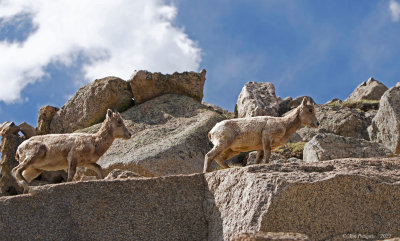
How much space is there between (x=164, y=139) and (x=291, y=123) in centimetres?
496

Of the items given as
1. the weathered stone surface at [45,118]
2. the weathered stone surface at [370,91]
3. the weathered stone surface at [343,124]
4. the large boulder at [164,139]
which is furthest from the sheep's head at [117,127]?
the weathered stone surface at [370,91]

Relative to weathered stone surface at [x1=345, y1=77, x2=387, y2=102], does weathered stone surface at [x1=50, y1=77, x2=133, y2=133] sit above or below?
below

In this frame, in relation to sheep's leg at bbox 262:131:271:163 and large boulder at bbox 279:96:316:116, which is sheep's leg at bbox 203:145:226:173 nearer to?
sheep's leg at bbox 262:131:271:163

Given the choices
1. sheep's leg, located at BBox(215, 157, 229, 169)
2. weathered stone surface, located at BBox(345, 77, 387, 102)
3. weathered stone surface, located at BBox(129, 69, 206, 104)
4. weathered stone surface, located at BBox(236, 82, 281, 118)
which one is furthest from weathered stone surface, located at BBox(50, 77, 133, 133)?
weathered stone surface, located at BBox(345, 77, 387, 102)

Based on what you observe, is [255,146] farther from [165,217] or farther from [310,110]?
[165,217]

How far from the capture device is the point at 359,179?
859 cm

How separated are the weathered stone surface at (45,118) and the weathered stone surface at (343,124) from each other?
855 centimetres

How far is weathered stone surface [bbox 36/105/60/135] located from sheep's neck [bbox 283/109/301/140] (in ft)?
31.2

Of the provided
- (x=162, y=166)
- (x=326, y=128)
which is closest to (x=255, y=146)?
(x=162, y=166)

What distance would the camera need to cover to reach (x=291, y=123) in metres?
13.4

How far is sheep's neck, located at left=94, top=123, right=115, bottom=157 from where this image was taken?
13086 mm

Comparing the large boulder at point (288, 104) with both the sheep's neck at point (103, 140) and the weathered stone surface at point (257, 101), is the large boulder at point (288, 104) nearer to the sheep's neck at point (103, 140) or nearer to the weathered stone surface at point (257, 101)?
the weathered stone surface at point (257, 101)

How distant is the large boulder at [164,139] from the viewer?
15812 mm

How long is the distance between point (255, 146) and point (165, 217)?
4.43 metres
